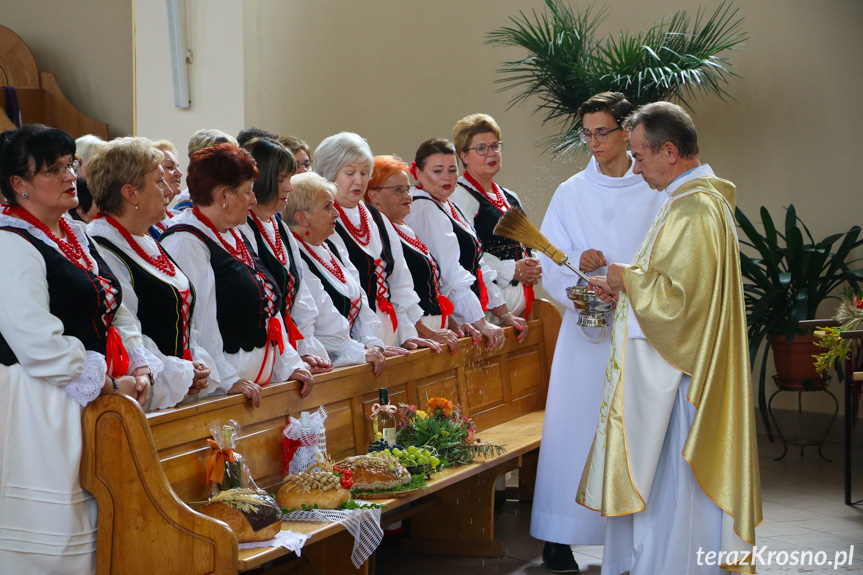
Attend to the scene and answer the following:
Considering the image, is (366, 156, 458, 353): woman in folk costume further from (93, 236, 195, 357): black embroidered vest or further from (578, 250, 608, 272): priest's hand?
(93, 236, 195, 357): black embroidered vest

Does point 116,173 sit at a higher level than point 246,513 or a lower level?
higher

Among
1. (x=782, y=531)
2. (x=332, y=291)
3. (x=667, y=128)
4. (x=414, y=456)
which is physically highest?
(x=667, y=128)

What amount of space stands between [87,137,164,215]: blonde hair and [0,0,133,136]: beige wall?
7212 mm

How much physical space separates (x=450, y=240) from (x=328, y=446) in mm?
1713

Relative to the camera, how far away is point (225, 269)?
3.45 meters

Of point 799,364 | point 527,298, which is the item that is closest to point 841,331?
point 799,364

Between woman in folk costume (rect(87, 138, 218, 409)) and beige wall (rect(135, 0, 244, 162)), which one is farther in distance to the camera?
beige wall (rect(135, 0, 244, 162))

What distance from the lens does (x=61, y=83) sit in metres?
10.2

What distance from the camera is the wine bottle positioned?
388 cm

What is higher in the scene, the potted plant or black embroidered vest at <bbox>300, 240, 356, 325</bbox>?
black embroidered vest at <bbox>300, 240, 356, 325</bbox>

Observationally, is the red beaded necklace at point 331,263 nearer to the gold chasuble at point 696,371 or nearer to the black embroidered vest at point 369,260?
the black embroidered vest at point 369,260

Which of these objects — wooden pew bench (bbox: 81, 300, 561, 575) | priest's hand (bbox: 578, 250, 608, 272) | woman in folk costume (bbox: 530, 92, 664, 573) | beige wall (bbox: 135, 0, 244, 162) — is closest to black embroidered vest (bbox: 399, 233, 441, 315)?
wooden pew bench (bbox: 81, 300, 561, 575)

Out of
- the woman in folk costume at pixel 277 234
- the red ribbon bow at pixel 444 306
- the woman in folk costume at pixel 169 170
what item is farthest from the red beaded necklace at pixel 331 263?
the red ribbon bow at pixel 444 306

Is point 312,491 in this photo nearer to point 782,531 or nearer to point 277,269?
point 277,269
